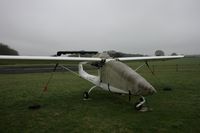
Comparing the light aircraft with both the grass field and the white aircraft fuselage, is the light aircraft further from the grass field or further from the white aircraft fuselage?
the grass field

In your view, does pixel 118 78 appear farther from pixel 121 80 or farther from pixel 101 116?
pixel 101 116

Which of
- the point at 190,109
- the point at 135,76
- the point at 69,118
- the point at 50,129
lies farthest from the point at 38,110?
the point at 190,109

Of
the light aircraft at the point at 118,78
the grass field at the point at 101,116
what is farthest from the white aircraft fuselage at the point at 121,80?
the grass field at the point at 101,116

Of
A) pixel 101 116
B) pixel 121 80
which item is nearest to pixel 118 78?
pixel 121 80

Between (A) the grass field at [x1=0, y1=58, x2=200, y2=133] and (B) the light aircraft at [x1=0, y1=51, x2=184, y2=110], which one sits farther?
(B) the light aircraft at [x1=0, y1=51, x2=184, y2=110]

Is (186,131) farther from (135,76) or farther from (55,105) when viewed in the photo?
(55,105)

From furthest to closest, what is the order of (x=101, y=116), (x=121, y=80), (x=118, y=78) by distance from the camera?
(x=118, y=78), (x=121, y=80), (x=101, y=116)

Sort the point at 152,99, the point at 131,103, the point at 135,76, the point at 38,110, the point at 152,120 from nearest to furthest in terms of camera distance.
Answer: the point at 152,120 < the point at 135,76 < the point at 38,110 < the point at 131,103 < the point at 152,99

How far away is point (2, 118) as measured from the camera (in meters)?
6.43

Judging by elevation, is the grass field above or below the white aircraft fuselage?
below

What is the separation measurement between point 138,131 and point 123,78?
254 centimetres

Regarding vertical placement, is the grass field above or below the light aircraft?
below

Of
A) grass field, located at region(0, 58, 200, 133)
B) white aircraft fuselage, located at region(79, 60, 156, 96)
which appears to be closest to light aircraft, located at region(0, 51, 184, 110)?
white aircraft fuselage, located at region(79, 60, 156, 96)

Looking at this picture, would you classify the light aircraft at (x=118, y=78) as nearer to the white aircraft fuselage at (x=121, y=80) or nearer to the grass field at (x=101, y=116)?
the white aircraft fuselage at (x=121, y=80)
